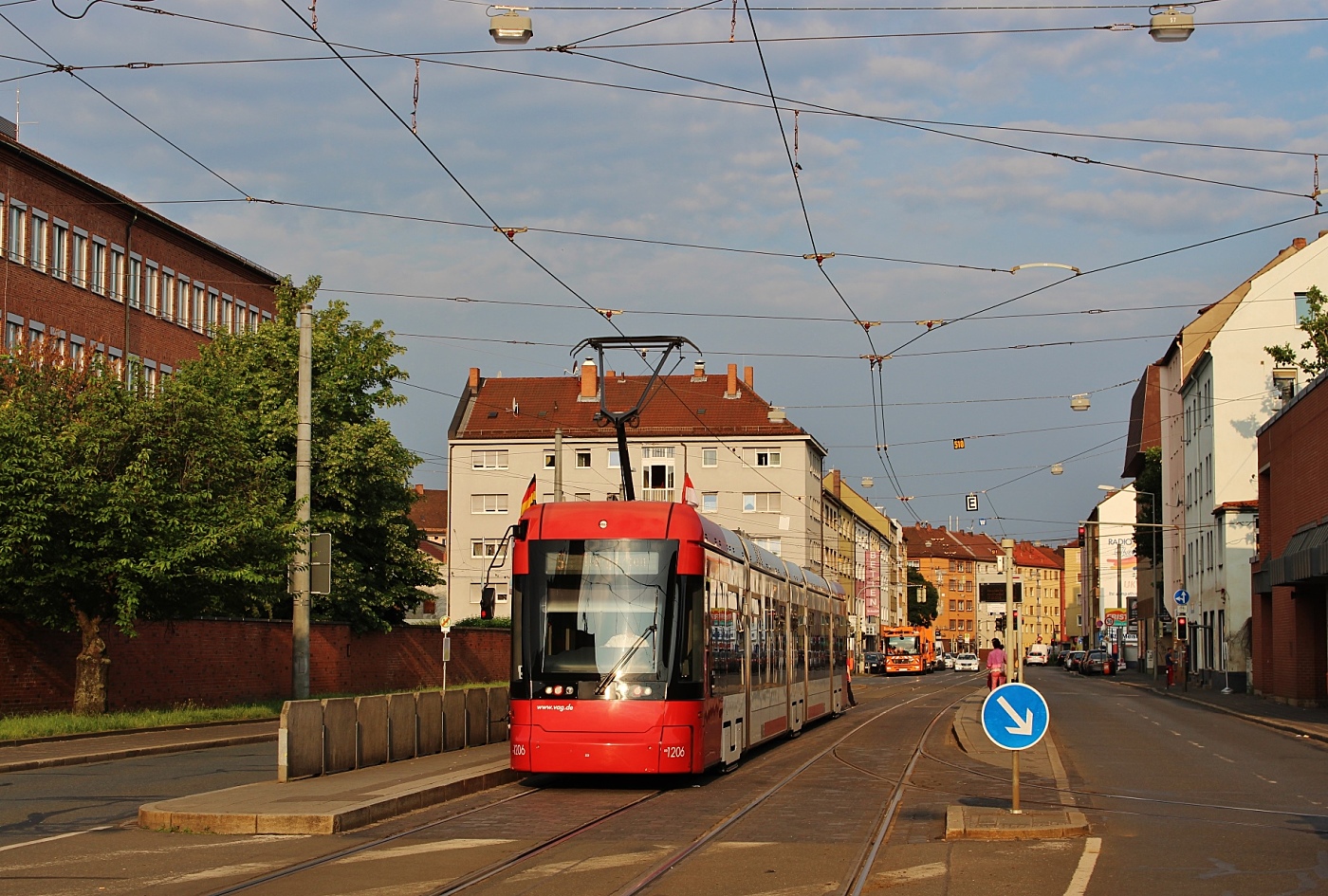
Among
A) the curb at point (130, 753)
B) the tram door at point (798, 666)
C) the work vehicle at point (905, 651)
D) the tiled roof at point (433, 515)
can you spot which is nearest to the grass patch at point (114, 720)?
the curb at point (130, 753)

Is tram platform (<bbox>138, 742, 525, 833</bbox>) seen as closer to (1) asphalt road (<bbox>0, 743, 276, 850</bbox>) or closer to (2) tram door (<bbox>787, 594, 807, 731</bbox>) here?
(1) asphalt road (<bbox>0, 743, 276, 850</bbox>)

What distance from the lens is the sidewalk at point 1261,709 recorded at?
32.4 m

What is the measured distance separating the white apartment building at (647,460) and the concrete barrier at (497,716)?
70.0 m

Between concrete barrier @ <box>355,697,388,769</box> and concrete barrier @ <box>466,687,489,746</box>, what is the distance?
3.44m

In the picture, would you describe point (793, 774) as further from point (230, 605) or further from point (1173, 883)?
point (230, 605)

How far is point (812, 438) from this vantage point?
322 ft

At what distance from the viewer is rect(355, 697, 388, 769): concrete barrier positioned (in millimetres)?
17828

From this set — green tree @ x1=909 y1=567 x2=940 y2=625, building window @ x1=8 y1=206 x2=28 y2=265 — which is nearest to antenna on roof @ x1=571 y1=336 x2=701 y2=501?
building window @ x1=8 y1=206 x2=28 y2=265

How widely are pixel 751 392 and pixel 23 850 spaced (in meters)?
88.4

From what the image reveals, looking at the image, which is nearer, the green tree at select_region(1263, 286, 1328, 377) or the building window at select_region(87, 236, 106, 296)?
the green tree at select_region(1263, 286, 1328, 377)

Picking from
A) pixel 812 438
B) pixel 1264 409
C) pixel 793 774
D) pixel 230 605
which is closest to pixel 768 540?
pixel 812 438

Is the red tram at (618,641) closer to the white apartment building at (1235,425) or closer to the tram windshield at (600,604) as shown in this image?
the tram windshield at (600,604)

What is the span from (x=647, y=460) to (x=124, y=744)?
72161 millimetres

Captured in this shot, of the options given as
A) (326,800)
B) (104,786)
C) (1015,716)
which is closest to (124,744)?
(104,786)
